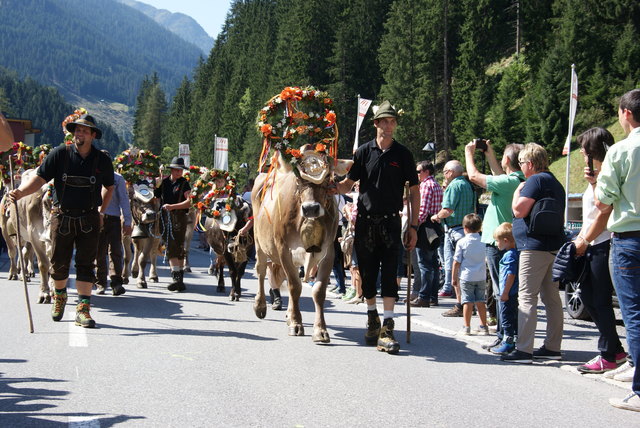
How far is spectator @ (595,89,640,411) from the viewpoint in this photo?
18.4 feet

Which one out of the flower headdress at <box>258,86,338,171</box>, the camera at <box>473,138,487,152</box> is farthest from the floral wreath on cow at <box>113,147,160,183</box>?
the camera at <box>473,138,487,152</box>

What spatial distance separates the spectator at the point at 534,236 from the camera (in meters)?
7.32

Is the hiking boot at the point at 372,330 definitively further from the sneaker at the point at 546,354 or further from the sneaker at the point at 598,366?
the sneaker at the point at 598,366

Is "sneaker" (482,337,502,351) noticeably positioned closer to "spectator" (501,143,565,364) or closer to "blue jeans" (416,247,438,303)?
"spectator" (501,143,565,364)

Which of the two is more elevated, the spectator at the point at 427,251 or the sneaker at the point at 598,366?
the spectator at the point at 427,251

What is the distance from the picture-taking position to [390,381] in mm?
6438

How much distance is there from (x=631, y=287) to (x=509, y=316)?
2326mm

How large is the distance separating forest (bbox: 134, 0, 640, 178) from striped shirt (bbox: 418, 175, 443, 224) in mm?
35350

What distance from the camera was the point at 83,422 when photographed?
16.3 ft

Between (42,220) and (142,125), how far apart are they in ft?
504

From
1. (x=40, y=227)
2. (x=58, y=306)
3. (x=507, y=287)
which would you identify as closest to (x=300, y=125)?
(x=507, y=287)

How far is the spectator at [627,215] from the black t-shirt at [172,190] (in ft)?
31.8

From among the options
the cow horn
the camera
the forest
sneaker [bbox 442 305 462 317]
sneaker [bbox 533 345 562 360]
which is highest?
the forest

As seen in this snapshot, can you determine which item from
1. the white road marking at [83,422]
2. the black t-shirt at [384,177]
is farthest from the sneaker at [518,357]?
the white road marking at [83,422]
